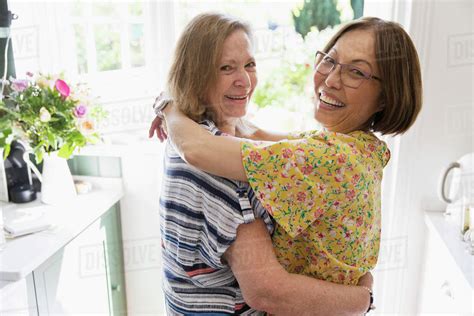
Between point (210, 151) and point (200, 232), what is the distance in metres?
0.19

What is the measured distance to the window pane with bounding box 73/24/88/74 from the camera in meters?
2.12

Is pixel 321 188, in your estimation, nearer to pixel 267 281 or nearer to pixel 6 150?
pixel 267 281

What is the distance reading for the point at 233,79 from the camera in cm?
110

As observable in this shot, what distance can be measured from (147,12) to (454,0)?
1.24 m

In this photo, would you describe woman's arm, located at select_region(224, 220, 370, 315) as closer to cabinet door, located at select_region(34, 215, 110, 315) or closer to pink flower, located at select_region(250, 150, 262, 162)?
pink flower, located at select_region(250, 150, 262, 162)

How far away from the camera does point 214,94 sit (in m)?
1.09

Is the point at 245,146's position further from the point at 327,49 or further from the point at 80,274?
the point at 80,274

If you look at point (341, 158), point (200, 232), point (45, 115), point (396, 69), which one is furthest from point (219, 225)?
point (45, 115)

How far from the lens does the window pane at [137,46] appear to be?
2.04m

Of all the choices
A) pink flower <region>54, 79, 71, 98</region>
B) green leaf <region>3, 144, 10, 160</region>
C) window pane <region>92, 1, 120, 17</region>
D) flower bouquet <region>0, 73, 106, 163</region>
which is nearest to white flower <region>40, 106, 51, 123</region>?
flower bouquet <region>0, 73, 106, 163</region>

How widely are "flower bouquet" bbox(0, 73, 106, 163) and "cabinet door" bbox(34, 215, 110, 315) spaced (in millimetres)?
371

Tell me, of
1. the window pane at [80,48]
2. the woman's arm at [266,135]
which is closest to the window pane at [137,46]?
the window pane at [80,48]

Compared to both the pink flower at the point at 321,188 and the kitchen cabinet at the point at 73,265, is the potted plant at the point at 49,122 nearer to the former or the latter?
the kitchen cabinet at the point at 73,265

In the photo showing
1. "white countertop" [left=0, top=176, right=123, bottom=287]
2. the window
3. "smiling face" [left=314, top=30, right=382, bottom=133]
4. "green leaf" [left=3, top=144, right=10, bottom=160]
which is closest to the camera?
"smiling face" [left=314, top=30, right=382, bottom=133]
